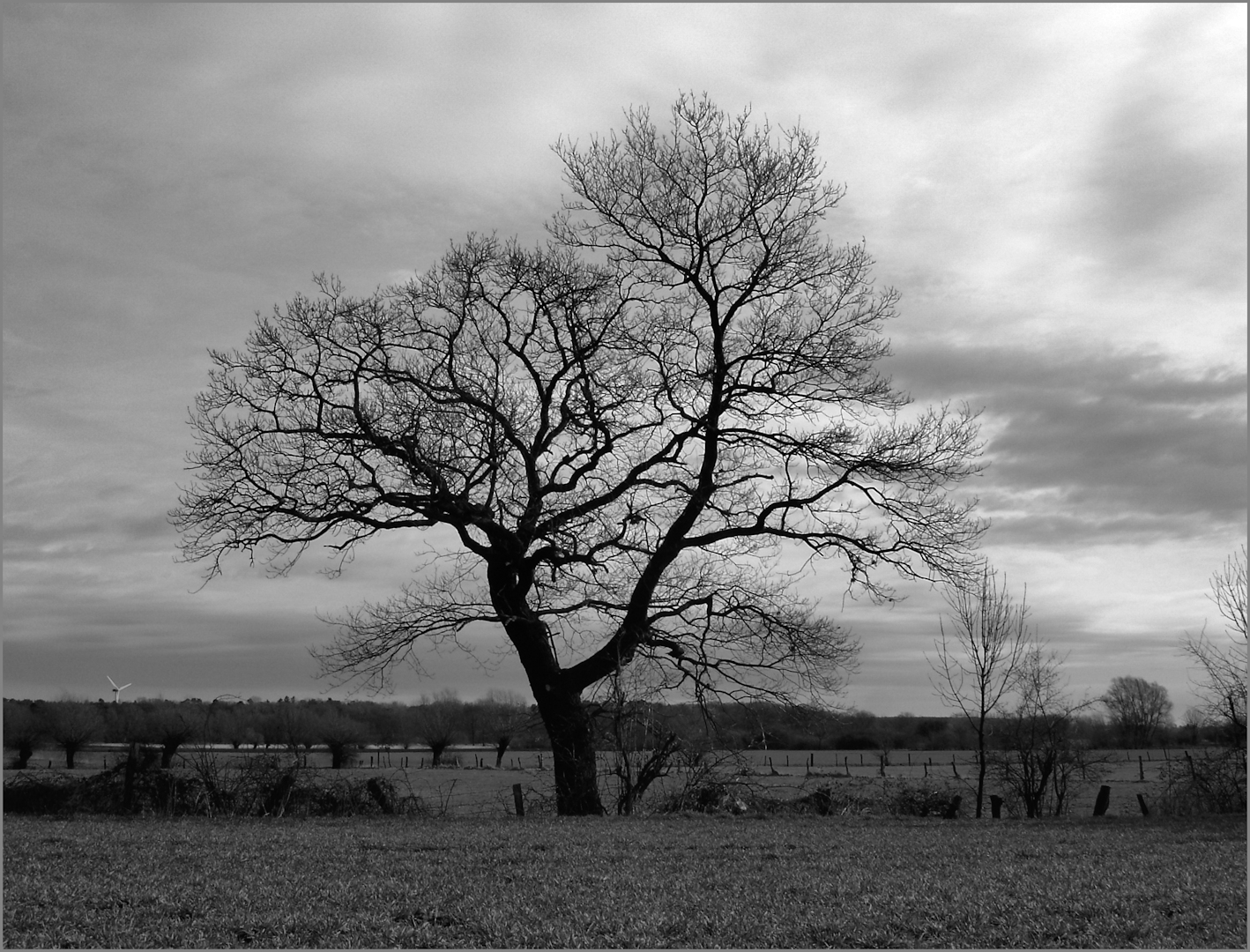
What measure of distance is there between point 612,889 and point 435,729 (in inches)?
2809

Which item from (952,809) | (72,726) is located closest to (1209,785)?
(952,809)

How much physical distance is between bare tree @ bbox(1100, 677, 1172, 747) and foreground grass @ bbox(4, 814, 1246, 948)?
67.7 metres

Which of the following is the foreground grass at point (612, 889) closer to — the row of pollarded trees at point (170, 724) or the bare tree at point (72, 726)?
the row of pollarded trees at point (170, 724)

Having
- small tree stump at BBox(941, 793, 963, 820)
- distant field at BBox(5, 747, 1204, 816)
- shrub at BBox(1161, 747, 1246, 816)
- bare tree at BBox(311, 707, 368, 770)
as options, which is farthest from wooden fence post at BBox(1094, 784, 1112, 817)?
bare tree at BBox(311, 707, 368, 770)

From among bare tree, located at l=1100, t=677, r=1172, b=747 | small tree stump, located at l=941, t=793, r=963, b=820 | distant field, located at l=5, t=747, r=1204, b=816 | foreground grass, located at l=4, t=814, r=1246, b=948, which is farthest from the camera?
bare tree, located at l=1100, t=677, r=1172, b=747

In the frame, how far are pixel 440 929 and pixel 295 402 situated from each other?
13721mm

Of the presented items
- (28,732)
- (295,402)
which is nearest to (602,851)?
(295,402)

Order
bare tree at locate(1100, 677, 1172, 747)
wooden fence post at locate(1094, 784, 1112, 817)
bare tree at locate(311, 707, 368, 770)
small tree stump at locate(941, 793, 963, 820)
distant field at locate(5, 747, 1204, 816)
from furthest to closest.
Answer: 1. bare tree at locate(1100, 677, 1172, 747)
2. bare tree at locate(311, 707, 368, 770)
3. wooden fence post at locate(1094, 784, 1112, 817)
4. small tree stump at locate(941, 793, 963, 820)
5. distant field at locate(5, 747, 1204, 816)

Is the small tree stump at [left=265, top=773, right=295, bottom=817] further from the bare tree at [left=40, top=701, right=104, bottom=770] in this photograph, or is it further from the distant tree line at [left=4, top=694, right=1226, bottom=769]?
the bare tree at [left=40, top=701, right=104, bottom=770]

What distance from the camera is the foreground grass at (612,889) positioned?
317 inches

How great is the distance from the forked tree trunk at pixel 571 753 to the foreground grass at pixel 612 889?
552cm

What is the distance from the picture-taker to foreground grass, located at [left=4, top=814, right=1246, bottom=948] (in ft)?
26.4

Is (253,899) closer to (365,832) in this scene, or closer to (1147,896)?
(365,832)

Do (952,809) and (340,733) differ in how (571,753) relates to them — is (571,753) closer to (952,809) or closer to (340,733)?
(952,809)
